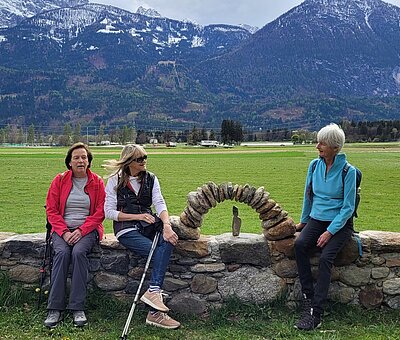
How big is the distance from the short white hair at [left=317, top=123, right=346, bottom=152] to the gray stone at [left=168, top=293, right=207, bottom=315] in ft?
7.41

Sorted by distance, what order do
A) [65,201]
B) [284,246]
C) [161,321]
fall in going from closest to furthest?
1. [161,321]
2. [284,246]
3. [65,201]

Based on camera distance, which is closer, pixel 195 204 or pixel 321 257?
pixel 321 257

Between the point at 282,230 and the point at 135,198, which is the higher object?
the point at 135,198

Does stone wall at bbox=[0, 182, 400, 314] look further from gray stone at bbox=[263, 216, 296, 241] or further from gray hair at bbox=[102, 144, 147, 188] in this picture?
gray hair at bbox=[102, 144, 147, 188]

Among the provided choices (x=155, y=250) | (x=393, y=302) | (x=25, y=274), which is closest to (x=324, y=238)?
(x=393, y=302)

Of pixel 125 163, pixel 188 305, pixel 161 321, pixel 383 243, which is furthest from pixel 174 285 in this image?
pixel 383 243

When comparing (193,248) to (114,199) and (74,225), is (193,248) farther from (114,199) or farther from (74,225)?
(74,225)

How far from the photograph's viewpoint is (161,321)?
502 centimetres

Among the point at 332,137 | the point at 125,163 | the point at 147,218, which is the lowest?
the point at 147,218

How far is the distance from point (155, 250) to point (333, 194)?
204cm

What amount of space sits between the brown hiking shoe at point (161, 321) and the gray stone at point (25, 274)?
5.06 feet

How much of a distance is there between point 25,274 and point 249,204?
275 cm

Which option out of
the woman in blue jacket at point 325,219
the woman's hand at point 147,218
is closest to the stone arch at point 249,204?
the woman in blue jacket at point 325,219

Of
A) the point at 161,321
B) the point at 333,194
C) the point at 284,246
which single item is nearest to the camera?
the point at 161,321
